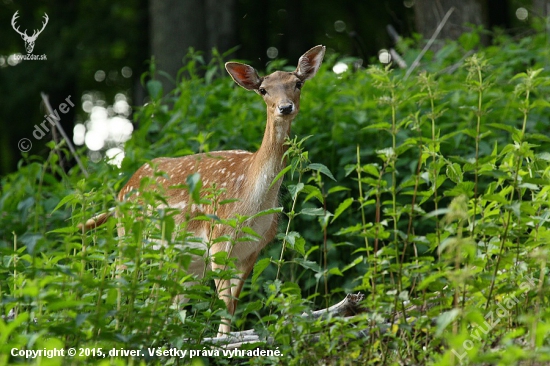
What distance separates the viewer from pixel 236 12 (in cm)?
1301

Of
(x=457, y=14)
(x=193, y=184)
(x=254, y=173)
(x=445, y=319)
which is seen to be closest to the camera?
(x=445, y=319)

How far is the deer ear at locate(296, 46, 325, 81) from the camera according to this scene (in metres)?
5.84

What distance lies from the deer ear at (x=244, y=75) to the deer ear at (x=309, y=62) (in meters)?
0.32

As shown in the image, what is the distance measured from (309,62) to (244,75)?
0.50 metres

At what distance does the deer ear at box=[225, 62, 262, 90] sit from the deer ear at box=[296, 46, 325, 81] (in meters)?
0.32

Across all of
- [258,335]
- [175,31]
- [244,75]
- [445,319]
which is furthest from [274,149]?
[175,31]

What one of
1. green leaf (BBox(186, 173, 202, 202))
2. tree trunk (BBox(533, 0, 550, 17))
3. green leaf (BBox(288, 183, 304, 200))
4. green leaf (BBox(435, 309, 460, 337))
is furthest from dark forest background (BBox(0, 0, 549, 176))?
green leaf (BBox(435, 309, 460, 337))

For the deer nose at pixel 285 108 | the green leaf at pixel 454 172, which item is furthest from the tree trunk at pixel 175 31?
the green leaf at pixel 454 172

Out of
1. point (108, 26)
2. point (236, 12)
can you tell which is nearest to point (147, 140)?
point (236, 12)

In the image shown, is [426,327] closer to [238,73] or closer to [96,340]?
[96,340]

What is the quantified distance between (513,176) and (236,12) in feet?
31.9

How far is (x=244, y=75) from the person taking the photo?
6004 millimetres

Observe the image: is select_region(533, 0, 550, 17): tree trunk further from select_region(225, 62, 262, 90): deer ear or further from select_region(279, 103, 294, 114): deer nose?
select_region(279, 103, 294, 114): deer nose

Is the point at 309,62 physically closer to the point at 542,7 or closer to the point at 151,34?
the point at 542,7
